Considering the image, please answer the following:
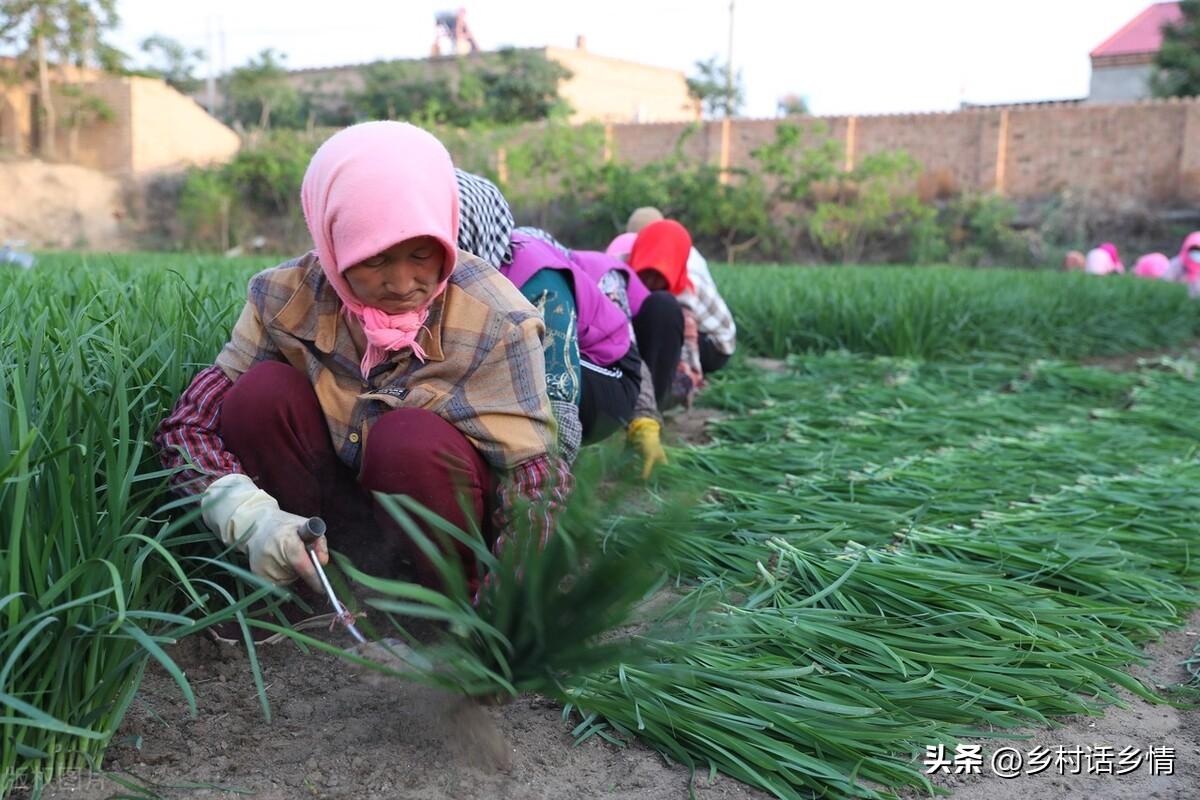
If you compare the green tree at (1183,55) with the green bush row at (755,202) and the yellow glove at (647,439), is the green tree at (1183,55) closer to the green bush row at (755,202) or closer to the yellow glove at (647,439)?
the green bush row at (755,202)

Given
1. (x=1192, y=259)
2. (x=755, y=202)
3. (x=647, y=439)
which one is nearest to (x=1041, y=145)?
(x=755, y=202)

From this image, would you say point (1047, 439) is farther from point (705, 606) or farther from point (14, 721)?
point (14, 721)

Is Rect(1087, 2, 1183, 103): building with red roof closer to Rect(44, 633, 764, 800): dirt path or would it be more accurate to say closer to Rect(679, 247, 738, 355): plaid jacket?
Rect(679, 247, 738, 355): plaid jacket

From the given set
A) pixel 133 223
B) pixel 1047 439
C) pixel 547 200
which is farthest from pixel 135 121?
pixel 1047 439

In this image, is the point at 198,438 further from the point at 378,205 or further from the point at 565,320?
the point at 565,320

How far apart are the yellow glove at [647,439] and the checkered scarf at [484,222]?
2.23 feet

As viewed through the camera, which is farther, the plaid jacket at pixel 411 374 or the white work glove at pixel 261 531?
the plaid jacket at pixel 411 374

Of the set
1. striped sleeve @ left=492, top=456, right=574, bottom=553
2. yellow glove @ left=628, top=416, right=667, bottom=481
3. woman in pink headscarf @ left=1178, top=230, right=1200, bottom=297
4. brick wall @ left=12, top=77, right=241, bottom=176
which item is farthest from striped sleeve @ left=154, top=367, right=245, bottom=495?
brick wall @ left=12, top=77, right=241, bottom=176

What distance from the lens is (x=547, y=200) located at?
56.6ft

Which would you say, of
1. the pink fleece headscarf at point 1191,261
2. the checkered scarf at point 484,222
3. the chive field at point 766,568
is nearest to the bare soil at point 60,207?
the pink fleece headscarf at point 1191,261

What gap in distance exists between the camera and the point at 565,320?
6.72ft

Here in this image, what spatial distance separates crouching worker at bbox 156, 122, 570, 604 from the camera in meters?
1.50

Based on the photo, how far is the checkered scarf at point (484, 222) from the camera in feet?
6.38

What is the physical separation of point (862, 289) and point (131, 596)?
192 inches
